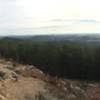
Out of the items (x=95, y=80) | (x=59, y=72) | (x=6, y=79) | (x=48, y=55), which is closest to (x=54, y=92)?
(x=6, y=79)

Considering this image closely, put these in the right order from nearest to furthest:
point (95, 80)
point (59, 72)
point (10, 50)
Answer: point (95, 80)
point (59, 72)
point (10, 50)

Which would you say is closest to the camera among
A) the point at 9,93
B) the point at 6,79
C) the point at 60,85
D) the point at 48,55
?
the point at 9,93

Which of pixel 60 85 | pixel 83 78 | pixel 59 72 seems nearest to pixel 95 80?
pixel 83 78

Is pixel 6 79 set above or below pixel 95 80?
above

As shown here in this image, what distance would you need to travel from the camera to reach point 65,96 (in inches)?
795

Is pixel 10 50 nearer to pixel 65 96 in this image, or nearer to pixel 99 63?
pixel 99 63

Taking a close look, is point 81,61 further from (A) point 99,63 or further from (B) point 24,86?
(B) point 24,86

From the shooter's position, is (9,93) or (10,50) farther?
(10,50)

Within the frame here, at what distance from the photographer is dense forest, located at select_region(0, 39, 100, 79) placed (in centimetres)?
4822

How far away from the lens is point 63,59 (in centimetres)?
5088

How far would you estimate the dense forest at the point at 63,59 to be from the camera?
4822 centimetres

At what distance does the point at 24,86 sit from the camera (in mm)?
19156

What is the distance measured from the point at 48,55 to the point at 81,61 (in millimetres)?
4728

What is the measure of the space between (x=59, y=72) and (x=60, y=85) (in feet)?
87.6
